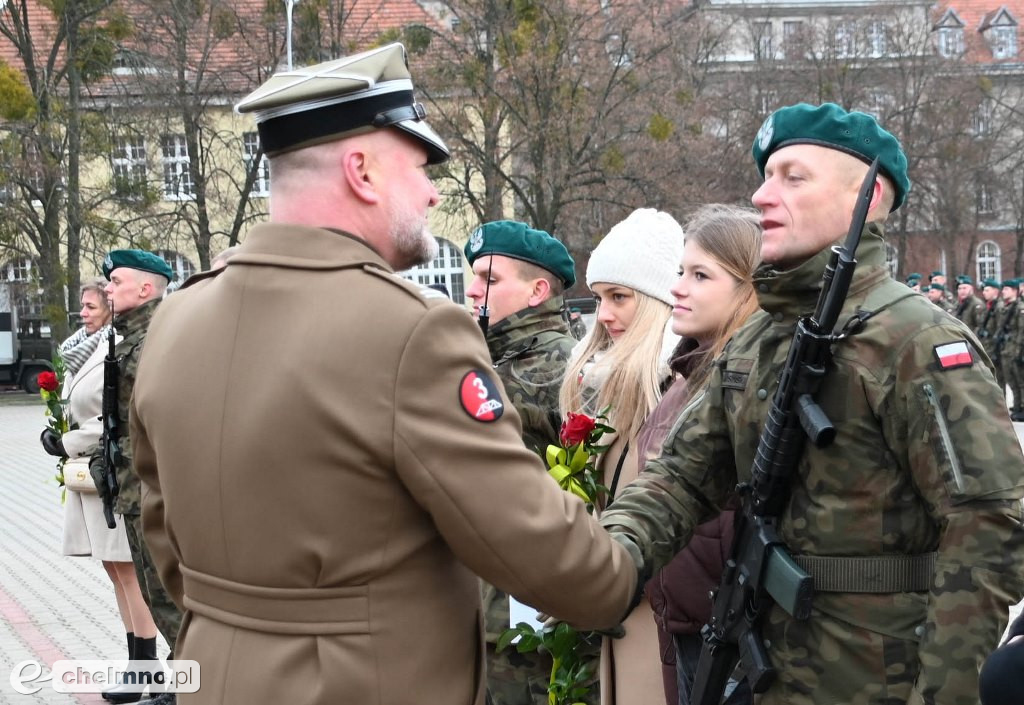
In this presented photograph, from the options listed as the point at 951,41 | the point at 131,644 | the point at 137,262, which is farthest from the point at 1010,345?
the point at 951,41

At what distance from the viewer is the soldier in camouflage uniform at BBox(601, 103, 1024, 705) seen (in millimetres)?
2398

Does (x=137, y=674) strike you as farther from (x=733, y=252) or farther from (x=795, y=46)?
(x=795, y=46)

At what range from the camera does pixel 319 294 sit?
7.52ft

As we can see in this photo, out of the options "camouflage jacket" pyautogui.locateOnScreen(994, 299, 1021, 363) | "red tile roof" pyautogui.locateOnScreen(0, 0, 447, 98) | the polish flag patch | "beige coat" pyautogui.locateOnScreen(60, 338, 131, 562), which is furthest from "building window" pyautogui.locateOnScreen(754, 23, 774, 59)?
the polish flag patch

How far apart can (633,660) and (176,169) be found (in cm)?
3198

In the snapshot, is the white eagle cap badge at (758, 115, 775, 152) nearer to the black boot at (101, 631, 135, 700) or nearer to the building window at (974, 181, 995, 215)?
the black boot at (101, 631, 135, 700)

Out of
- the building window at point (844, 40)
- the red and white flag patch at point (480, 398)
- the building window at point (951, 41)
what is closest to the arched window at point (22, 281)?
the building window at point (844, 40)

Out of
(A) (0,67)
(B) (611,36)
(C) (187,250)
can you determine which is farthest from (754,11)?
(A) (0,67)

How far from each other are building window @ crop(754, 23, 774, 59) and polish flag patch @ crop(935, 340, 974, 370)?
4593 centimetres

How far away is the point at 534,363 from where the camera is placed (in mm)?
4672

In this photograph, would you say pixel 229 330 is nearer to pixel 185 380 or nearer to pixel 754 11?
pixel 185 380

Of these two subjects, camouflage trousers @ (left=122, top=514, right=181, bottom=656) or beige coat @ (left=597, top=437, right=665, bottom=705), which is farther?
camouflage trousers @ (left=122, top=514, right=181, bottom=656)

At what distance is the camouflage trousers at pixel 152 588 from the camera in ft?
19.0

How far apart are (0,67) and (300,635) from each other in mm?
27270
